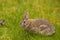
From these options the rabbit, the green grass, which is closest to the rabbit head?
the rabbit

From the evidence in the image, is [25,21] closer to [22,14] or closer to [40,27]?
[40,27]

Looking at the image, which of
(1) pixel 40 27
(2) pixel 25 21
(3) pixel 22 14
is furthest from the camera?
(3) pixel 22 14

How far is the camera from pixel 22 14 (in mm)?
9203

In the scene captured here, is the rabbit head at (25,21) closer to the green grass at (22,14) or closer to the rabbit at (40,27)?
the rabbit at (40,27)

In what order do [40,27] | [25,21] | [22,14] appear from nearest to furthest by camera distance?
1. [25,21]
2. [40,27]
3. [22,14]

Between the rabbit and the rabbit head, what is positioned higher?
the rabbit head

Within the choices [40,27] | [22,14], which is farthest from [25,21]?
[22,14]

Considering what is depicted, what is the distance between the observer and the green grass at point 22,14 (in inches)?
310

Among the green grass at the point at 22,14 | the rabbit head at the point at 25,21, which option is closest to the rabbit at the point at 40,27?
the rabbit head at the point at 25,21

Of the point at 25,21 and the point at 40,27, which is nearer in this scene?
the point at 25,21

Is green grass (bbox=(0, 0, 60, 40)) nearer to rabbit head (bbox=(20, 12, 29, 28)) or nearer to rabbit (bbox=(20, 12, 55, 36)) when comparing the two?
rabbit (bbox=(20, 12, 55, 36))

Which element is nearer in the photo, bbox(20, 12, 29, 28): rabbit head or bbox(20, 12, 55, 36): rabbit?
bbox(20, 12, 29, 28): rabbit head

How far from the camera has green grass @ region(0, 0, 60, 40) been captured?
786cm

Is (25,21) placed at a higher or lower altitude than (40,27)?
higher
